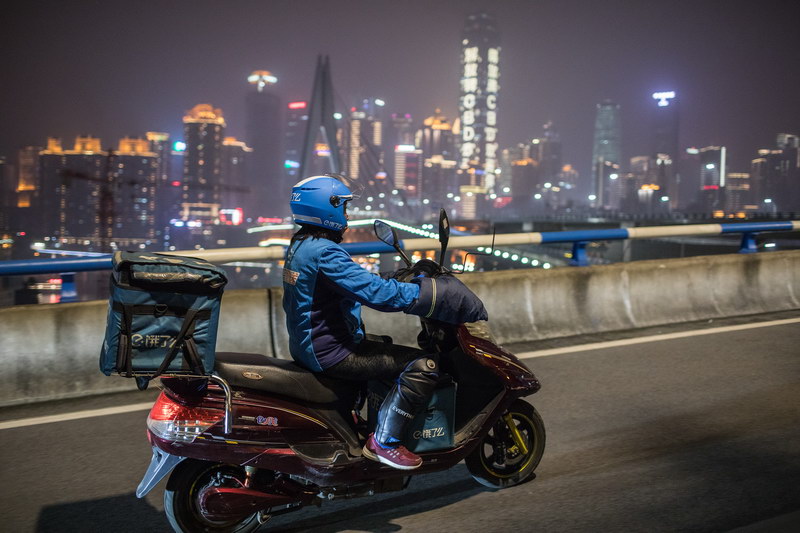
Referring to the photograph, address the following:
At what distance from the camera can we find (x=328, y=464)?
12.6 feet

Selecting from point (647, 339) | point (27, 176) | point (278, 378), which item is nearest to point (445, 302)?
point (278, 378)

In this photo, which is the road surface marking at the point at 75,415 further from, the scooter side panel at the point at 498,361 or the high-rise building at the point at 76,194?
the high-rise building at the point at 76,194

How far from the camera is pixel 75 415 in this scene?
5.82 metres

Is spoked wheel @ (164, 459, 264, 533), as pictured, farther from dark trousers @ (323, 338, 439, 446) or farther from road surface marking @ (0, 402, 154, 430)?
road surface marking @ (0, 402, 154, 430)

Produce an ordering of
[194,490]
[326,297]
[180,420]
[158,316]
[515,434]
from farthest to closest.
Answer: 1. [515,434]
2. [326,297]
3. [194,490]
4. [180,420]
5. [158,316]

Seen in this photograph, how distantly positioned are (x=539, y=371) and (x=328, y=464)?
11.6ft

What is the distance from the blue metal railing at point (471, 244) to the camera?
20.9 ft

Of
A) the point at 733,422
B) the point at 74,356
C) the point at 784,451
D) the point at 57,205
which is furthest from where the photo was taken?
the point at 57,205

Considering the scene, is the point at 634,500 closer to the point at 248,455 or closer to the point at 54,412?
the point at 248,455

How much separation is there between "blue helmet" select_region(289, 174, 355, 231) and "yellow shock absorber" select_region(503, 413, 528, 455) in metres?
1.52

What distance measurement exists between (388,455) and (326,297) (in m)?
0.87

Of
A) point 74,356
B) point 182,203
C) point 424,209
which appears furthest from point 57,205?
point 74,356

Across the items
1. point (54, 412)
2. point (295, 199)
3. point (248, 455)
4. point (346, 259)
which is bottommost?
point (54, 412)

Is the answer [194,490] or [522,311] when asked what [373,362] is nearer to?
[194,490]
